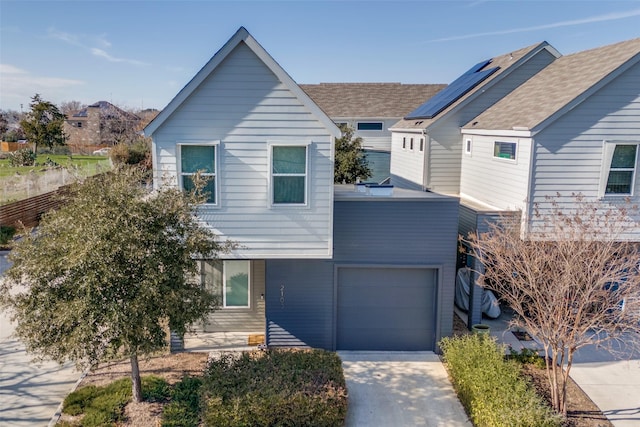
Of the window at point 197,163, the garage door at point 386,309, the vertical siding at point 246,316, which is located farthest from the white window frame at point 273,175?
the vertical siding at point 246,316

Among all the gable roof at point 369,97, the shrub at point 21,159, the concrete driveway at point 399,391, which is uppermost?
the gable roof at point 369,97

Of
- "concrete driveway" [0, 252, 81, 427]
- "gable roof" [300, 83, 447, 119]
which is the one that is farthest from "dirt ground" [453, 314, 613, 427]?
"gable roof" [300, 83, 447, 119]

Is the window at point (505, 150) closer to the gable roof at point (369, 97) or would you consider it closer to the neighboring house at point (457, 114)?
the neighboring house at point (457, 114)

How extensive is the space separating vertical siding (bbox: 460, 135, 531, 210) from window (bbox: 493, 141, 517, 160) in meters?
0.12

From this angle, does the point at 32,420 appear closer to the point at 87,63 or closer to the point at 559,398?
the point at 559,398

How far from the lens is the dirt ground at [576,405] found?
28.7ft

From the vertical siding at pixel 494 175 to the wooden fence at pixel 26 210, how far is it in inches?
621

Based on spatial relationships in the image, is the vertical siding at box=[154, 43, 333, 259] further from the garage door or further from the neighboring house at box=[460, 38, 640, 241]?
the neighboring house at box=[460, 38, 640, 241]

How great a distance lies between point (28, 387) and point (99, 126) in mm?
47785

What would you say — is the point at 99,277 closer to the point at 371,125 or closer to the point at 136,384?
the point at 136,384

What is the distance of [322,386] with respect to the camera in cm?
848

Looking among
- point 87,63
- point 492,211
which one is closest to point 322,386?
point 492,211

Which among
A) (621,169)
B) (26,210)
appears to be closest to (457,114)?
(621,169)

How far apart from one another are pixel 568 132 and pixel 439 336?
628cm
